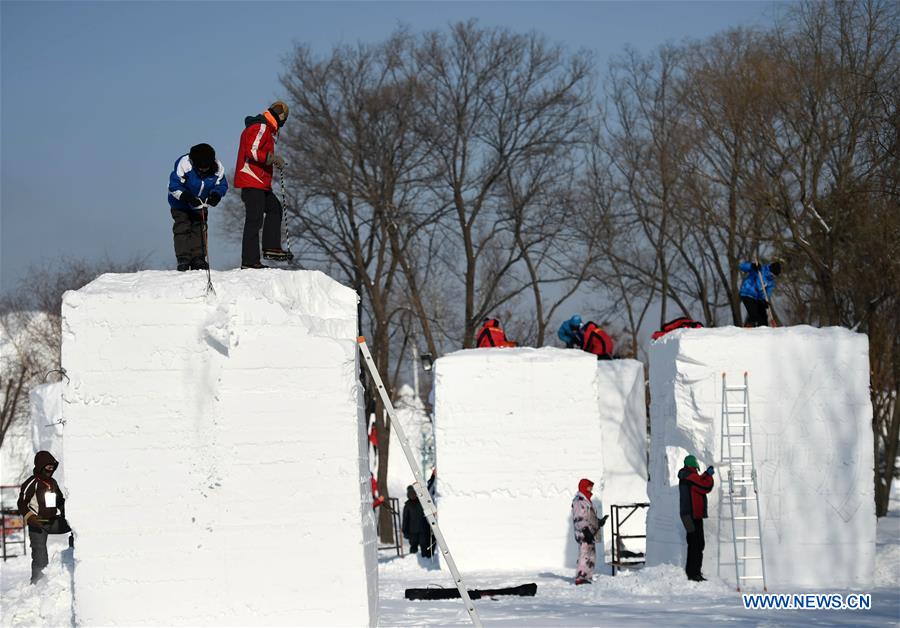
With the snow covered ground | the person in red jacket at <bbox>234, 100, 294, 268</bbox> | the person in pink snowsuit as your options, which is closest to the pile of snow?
the snow covered ground

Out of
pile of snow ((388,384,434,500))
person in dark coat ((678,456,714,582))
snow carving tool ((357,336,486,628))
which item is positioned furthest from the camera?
pile of snow ((388,384,434,500))

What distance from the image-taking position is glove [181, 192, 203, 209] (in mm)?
8609

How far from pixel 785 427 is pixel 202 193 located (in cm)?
766

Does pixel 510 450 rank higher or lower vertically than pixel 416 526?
higher

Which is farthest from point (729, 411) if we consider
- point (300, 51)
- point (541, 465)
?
point (300, 51)

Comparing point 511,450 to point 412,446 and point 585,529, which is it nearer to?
point 585,529

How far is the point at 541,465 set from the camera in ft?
55.5

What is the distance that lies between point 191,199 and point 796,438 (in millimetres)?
7787

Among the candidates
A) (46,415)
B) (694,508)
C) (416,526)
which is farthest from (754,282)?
(46,415)

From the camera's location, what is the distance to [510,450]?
667 inches

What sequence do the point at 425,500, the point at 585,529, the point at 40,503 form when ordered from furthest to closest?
1. the point at 585,529
2. the point at 40,503
3. the point at 425,500

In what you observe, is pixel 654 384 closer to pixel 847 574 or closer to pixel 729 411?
pixel 729 411

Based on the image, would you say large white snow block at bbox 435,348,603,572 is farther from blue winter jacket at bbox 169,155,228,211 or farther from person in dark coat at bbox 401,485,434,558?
blue winter jacket at bbox 169,155,228,211

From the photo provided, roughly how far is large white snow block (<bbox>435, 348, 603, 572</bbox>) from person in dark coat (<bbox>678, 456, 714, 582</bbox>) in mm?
3459
